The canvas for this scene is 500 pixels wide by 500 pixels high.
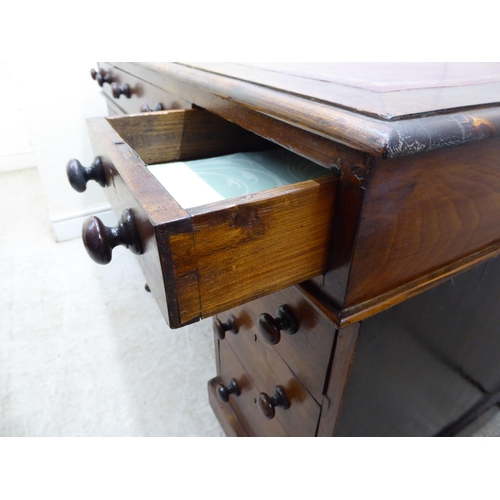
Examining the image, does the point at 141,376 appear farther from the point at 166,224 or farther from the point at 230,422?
the point at 166,224

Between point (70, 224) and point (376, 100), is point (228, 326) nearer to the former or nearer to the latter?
point (376, 100)

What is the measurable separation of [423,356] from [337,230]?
11.6 inches

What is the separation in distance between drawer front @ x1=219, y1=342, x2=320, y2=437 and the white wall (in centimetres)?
105

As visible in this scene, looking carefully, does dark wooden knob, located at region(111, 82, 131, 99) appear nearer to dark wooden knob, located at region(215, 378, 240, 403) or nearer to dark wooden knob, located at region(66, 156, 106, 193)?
dark wooden knob, located at region(66, 156, 106, 193)

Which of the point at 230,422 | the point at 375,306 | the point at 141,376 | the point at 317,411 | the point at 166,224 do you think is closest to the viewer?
the point at 166,224

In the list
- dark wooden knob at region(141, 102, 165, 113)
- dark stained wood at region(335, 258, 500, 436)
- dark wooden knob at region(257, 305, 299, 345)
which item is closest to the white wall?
dark wooden knob at region(141, 102, 165, 113)

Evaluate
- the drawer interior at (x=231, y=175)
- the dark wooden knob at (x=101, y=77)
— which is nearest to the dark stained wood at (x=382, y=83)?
the drawer interior at (x=231, y=175)

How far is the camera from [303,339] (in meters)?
0.46

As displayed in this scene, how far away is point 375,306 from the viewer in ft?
1.21

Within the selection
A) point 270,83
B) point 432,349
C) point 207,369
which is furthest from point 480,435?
point 270,83

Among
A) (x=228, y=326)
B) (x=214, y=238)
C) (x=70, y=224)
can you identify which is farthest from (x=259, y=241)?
(x=70, y=224)

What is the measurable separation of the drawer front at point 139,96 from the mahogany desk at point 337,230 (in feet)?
0.05

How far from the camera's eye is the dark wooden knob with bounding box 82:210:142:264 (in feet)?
0.95

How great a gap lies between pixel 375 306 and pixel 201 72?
1.21ft
